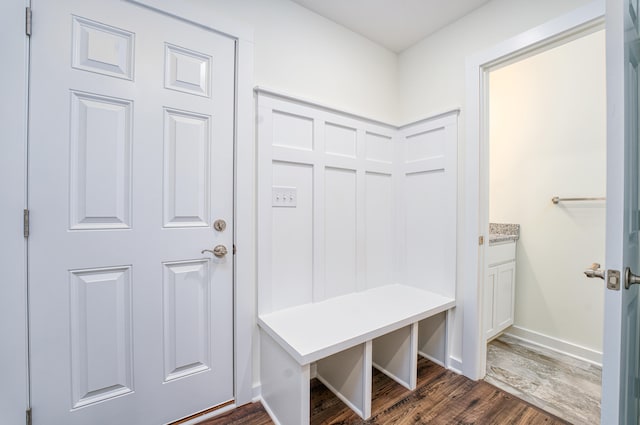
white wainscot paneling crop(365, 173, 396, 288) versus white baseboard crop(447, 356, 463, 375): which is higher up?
white wainscot paneling crop(365, 173, 396, 288)

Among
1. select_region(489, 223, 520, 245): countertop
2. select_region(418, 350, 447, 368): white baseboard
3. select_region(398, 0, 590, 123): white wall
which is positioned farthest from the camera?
select_region(489, 223, 520, 245): countertop

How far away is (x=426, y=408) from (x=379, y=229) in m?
1.16

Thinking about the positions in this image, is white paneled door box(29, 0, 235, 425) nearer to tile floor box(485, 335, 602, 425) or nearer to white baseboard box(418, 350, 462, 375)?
Result: white baseboard box(418, 350, 462, 375)

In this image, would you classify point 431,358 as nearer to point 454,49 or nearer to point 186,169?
point 186,169

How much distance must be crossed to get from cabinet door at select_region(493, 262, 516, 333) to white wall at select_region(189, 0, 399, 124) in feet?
5.03

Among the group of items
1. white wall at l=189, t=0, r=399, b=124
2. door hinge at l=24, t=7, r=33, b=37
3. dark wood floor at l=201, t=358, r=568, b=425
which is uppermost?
white wall at l=189, t=0, r=399, b=124

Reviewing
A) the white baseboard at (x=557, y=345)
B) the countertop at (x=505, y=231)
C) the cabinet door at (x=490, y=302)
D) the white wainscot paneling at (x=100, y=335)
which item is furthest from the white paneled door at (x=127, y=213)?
the white baseboard at (x=557, y=345)

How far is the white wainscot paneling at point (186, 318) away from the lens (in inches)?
55.1

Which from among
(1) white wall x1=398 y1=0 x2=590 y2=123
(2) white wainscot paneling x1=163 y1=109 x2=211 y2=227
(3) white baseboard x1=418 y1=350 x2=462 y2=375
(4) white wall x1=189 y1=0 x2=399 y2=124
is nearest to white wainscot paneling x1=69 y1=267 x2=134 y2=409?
(2) white wainscot paneling x1=163 y1=109 x2=211 y2=227

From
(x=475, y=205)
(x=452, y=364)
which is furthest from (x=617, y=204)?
(x=452, y=364)

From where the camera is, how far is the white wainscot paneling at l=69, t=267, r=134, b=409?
121cm

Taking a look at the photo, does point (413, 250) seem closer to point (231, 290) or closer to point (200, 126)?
point (231, 290)

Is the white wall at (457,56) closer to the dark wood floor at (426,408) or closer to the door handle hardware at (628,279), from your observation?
the dark wood floor at (426,408)

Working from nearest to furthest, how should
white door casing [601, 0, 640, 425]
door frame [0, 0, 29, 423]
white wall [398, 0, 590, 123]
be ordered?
white door casing [601, 0, 640, 425]
door frame [0, 0, 29, 423]
white wall [398, 0, 590, 123]
